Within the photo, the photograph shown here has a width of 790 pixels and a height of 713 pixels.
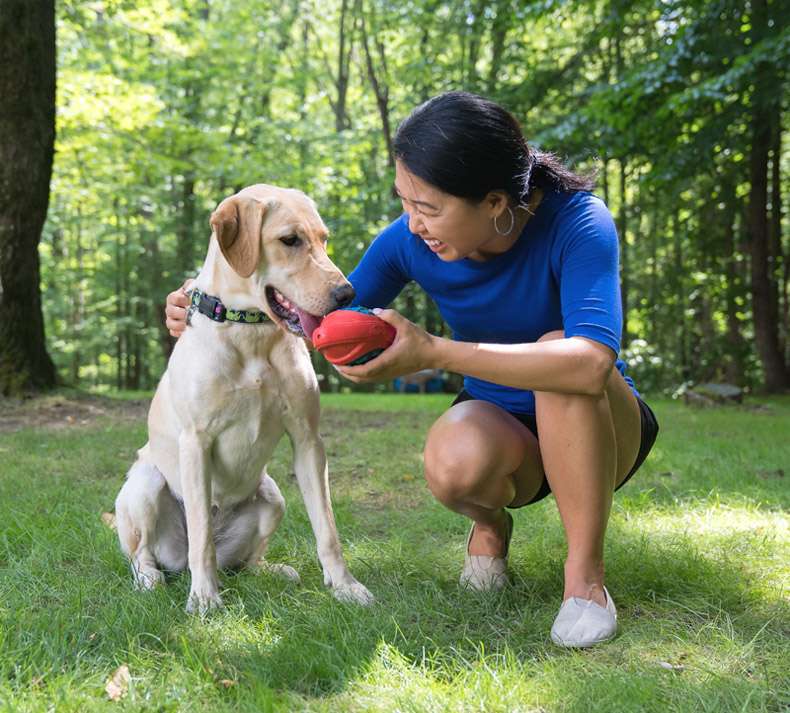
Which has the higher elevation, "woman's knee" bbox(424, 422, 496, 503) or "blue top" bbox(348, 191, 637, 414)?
"blue top" bbox(348, 191, 637, 414)

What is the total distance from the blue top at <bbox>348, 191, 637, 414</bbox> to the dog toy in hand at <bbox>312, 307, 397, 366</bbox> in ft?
1.79

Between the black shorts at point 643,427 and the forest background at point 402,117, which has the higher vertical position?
the forest background at point 402,117

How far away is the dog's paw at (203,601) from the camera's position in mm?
2463

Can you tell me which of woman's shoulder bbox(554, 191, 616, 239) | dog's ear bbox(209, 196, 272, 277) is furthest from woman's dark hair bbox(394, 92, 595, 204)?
dog's ear bbox(209, 196, 272, 277)

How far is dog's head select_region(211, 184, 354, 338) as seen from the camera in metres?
2.51

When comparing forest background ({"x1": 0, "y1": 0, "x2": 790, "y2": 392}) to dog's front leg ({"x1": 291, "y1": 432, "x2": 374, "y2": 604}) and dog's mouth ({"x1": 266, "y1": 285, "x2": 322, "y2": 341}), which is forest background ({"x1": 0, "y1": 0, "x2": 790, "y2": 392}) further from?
dog's front leg ({"x1": 291, "y1": 432, "x2": 374, "y2": 604})

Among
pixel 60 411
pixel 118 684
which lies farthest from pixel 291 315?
pixel 60 411

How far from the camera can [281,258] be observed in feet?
8.48

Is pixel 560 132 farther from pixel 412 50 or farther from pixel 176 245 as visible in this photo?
pixel 176 245

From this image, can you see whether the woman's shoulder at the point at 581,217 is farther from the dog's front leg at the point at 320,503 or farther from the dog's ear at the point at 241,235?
the dog's front leg at the point at 320,503

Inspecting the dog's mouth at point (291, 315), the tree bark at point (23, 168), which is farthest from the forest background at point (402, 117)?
the dog's mouth at point (291, 315)

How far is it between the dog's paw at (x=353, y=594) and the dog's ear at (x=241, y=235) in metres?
1.09

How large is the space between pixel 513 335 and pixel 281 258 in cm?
81

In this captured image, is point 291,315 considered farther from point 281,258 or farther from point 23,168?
point 23,168
